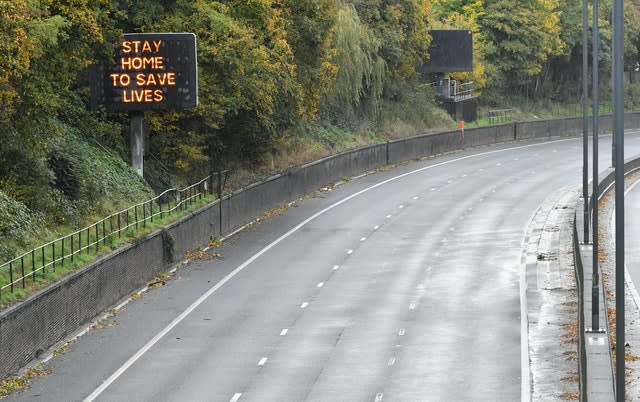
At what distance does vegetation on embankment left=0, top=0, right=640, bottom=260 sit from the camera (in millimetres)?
38875

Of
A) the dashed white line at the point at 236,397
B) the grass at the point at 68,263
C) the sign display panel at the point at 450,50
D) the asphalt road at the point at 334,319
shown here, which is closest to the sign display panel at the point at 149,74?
the grass at the point at 68,263

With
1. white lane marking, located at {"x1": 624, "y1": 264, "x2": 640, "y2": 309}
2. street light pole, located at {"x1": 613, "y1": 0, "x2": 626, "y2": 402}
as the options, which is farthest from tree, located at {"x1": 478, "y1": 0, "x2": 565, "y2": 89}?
street light pole, located at {"x1": 613, "y1": 0, "x2": 626, "y2": 402}

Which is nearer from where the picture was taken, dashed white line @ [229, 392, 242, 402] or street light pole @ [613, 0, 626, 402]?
street light pole @ [613, 0, 626, 402]

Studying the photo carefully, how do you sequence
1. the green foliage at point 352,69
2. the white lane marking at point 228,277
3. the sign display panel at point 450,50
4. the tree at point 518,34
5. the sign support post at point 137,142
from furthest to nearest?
the tree at point 518,34 → the sign display panel at point 450,50 → the green foliage at point 352,69 → the sign support post at point 137,142 → the white lane marking at point 228,277

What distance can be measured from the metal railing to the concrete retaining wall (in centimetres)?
63

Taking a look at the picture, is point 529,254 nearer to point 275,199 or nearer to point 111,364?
point 275,199

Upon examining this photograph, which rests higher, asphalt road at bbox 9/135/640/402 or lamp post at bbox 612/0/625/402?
lamp post at bbox 612/0/625/402

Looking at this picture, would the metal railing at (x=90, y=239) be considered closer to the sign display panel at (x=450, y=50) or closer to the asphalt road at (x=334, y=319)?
the asphalt road at (x=334, y=319)

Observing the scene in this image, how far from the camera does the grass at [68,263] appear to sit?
30859 millimetres

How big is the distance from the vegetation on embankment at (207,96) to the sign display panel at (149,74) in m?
0.74

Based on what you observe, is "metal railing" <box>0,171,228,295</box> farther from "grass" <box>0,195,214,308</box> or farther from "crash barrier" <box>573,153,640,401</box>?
"crash barrier" <box>573,153,640,401</box>

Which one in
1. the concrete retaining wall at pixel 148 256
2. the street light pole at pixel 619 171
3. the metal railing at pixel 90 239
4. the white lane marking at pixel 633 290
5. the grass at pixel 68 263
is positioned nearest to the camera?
the street light pole at pixel 619 171

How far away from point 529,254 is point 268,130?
17.6 metres

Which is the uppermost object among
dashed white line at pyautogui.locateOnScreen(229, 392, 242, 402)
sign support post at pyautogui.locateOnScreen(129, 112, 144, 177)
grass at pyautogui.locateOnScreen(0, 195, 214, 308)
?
sign support post at pyautogui.locateOnScreen(129, 112, 144, 177)
